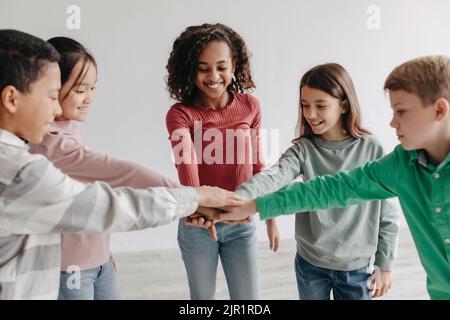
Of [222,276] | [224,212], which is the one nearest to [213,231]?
[224,212]

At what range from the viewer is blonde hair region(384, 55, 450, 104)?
1.00 meters

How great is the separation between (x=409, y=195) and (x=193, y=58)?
0.66 meters

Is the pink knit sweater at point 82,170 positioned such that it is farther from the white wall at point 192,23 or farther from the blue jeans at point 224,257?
the white wall at point 192,23

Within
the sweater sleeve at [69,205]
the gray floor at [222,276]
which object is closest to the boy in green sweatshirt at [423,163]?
the sweater sleeve at [69,205]

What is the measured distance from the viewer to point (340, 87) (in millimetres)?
1340

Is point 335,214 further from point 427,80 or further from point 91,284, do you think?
point 91,284

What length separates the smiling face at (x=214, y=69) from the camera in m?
1.35

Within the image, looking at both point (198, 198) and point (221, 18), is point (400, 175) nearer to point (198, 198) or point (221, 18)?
point (198, 198)

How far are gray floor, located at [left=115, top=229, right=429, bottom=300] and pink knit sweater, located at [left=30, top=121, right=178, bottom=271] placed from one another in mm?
1195

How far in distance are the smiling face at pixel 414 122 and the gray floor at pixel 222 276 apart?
1.35 meters

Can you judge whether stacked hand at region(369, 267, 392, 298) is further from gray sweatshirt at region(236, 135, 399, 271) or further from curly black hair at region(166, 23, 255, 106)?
curly black hair at region(166, 23, 255, 106)

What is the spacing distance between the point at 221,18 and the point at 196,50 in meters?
1.65

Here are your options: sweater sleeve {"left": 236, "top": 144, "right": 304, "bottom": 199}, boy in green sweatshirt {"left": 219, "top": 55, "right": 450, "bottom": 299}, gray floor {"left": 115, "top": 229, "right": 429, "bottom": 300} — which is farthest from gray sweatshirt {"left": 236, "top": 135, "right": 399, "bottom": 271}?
gray floor {"left": 115, "top": 229, "right": 429, "bottom": 300}

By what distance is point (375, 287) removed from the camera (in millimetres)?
1318
